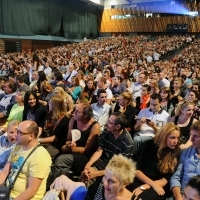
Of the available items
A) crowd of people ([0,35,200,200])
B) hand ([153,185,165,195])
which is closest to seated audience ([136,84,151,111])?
crowd of people ([0,35,200,200])

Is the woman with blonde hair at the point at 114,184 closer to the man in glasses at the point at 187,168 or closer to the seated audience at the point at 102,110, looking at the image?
the man in glasses at the point at 187,168

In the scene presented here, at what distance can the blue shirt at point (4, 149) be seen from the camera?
103 inches

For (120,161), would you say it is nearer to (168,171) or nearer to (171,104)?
(168,171)

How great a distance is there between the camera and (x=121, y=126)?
8.98 feet

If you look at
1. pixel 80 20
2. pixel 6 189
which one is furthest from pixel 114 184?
pixel 80 20

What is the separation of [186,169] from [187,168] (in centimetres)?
1

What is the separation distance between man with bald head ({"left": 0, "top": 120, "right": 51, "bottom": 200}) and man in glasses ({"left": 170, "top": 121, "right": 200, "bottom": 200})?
100 centimetres

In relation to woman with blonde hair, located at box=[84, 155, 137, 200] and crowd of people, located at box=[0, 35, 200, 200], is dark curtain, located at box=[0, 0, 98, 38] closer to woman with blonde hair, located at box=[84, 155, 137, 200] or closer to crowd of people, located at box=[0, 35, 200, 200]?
crowd of people, located at box=[0, 35, 200, 200]

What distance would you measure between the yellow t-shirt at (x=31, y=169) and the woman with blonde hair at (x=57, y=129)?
84 centimetres

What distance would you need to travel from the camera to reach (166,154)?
2414mm

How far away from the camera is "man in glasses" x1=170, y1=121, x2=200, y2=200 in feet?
7.29

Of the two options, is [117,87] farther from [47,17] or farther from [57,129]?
[47,17]

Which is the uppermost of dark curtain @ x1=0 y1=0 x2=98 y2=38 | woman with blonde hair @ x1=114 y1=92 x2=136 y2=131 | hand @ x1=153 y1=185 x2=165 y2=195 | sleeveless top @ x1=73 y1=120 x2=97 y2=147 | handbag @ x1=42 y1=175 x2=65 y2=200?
dark curtain @ x1=0 y1=0 x2=98 y2=38

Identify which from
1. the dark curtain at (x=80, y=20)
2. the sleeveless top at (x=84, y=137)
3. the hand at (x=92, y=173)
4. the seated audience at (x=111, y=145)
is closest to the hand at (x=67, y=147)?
the sleeveless top at (x=84, y=137)
